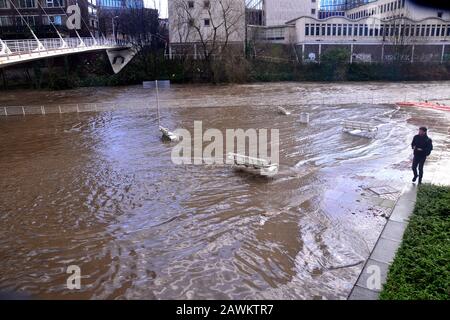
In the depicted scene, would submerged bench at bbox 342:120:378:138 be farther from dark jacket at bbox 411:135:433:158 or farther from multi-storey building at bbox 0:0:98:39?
multi-storey building at bbox 0:0:98:39

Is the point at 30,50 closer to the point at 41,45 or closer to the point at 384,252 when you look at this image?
A: the point at 41,45

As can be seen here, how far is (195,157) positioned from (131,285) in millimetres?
9454

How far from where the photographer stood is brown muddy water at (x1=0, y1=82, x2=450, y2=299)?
7492mm

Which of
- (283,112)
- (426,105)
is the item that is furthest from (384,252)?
(426,105)

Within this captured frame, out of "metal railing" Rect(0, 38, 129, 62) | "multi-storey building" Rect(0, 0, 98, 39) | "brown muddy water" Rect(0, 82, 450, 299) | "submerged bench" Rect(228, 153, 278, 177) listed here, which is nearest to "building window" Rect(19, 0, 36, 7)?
"multi-storey building" Rect(0, 0, 98, 39)

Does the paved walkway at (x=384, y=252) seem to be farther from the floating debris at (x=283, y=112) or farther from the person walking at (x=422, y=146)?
the floating debris at (x=283, y=112)

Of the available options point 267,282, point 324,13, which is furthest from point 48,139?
point 324,13

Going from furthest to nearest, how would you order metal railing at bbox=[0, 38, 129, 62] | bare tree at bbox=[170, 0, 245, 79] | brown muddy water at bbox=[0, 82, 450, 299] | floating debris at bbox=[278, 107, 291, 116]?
bare tree at bbox=[170, 0, 245, 79]
floating debris at bbox=[278, 107, 291, 116]
metal railing at bbox=[0, 38, 129, 62]
brown muddy water at bbox=[0, 82, 450, 299]

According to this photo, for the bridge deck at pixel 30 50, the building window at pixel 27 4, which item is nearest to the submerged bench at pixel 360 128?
the bridge deck at pixel 30 50

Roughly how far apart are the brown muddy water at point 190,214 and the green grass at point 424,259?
0.88 m

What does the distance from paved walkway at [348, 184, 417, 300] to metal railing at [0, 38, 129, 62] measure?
2188cm

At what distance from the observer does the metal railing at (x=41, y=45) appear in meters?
23.5

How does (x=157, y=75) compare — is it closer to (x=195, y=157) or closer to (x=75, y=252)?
(x=195, y=157)

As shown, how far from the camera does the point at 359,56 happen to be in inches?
2179
